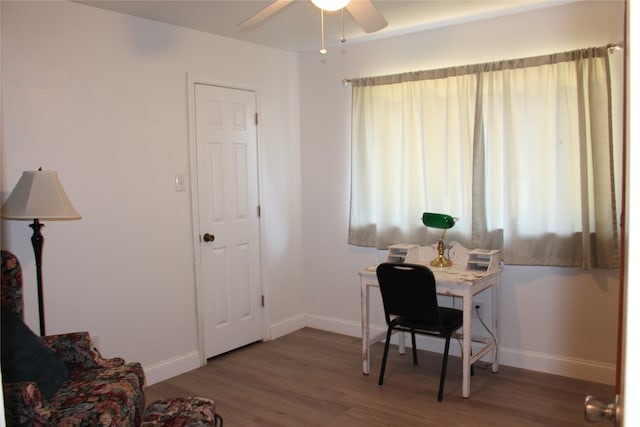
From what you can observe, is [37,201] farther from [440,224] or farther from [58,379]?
[440,224]

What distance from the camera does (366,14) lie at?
97.0 inches

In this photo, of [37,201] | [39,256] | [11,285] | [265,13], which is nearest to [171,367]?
[39,256]

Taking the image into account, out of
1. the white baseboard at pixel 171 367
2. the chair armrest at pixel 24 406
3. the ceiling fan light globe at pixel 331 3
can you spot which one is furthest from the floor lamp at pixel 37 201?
the ceiling fan light globe at pixel 331 3

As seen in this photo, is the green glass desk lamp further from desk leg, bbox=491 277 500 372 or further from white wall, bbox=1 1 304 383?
white wall, bbox=1 1 304 383

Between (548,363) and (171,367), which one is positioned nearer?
(548,363)

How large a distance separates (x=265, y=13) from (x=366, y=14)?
50 centimetres

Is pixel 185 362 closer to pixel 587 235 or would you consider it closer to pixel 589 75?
pixel 587 235

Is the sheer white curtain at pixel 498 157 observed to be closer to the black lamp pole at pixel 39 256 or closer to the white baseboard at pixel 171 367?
the white baseboard at pixel 171 367

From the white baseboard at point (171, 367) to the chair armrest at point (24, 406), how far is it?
Result: 173 centimetres

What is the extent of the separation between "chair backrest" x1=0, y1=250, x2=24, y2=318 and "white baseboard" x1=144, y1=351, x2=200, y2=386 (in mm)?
1267

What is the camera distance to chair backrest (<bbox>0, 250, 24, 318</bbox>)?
8.04ft

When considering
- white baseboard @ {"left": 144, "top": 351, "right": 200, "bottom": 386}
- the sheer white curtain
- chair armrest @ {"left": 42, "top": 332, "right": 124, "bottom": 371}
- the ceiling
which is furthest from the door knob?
white baseboard @ {"left": 144, "top": 351, "right": 200, "bottom": 386}

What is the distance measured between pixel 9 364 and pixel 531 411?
2790mm

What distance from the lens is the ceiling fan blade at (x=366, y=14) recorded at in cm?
237
